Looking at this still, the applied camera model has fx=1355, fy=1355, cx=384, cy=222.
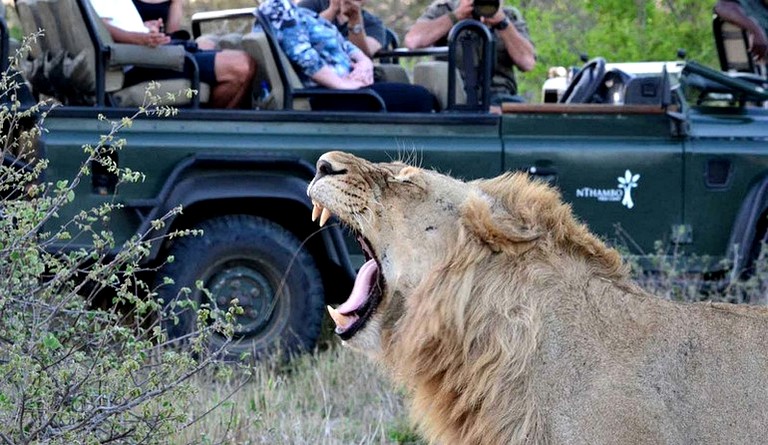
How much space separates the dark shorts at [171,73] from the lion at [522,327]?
138 inches

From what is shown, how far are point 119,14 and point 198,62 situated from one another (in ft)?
1.55

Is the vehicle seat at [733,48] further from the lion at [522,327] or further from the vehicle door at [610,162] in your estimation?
the lion at [522,327]

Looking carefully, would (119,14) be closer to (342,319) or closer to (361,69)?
(361,69)

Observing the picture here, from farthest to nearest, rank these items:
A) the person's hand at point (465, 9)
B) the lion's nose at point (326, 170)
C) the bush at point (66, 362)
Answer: the person's hand at point (465, 9)
the bush at point (66, 362)
the lion's nose at point (326, 170)

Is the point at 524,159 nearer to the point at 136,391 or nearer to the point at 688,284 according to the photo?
the point at 688,284

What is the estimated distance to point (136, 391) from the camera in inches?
149

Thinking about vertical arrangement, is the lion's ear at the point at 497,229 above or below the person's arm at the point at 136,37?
above

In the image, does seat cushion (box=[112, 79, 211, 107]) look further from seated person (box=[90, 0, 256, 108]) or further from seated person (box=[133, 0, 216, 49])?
seated person (box=[133, 0, 216, 49])

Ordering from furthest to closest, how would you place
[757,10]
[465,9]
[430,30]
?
→ [757,10]
[430,30]
[465,9]

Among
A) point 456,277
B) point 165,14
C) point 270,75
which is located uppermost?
point 456,277

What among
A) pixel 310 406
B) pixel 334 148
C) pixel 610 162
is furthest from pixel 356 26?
pixel 310 406

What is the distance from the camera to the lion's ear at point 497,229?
3.13 m

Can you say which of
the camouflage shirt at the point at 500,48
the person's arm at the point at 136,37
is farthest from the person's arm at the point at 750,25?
the person's arm at the point at 136,37

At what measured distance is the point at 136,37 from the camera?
654 cm
